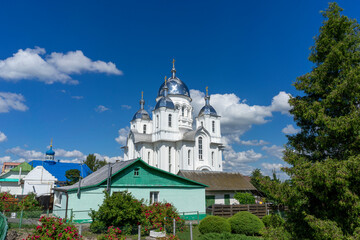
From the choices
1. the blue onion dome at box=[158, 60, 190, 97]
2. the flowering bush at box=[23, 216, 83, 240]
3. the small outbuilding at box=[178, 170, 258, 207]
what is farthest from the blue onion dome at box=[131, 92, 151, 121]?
the flowering bush at box=[23, 216, 83, 240]

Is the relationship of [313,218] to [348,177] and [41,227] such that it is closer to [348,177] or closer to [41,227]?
[348,177]

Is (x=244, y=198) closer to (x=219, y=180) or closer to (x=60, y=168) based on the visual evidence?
(x=219, y=180)

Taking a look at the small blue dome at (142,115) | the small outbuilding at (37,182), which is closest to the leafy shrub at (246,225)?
the small outbuilding at (37,182)

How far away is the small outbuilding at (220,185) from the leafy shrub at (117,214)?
11.8 m

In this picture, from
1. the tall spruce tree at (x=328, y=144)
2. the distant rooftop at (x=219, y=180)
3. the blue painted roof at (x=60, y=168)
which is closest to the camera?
the tall spruce tree at (x=328, y=144)

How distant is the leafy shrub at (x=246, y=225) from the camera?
14422 millimetres

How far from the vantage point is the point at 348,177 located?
6.34 metres

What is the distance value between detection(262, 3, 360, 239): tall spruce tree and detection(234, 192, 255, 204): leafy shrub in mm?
18195

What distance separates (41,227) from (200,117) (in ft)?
125

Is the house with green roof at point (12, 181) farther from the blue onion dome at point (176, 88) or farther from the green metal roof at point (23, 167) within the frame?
the blue onion dome at point (176, 88)

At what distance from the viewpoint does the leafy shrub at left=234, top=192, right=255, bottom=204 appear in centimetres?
2514

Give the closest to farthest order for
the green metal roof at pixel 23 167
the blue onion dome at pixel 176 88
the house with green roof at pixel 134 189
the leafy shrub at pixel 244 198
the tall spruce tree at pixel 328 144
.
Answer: the tall spruce tree at pixel 328 144
the house with green roof at pixel 134 189
the leafy shrub at pixel 244 198
the green metal roof at pixel 23 167
the blue onion dome at pixel 176 88

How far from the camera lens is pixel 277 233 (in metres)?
7.64

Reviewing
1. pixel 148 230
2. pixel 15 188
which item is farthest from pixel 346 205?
pixel 15 188
